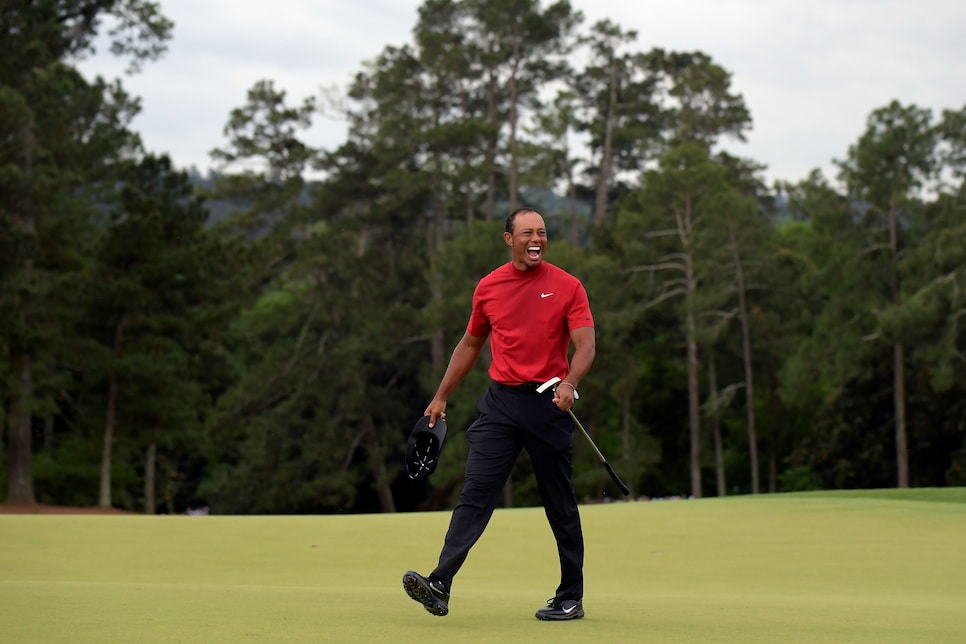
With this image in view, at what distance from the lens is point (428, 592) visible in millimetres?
6711

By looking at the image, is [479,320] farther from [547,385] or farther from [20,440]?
[20,440]

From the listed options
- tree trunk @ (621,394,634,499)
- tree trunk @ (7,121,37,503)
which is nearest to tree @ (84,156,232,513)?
tree trunk @ (7,121,37,503)

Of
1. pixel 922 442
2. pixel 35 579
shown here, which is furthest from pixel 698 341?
pixel 35 579

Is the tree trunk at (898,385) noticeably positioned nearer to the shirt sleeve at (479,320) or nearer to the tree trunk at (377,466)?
the tree trunk at (377,466)

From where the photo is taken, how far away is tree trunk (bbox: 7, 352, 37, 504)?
38.0m

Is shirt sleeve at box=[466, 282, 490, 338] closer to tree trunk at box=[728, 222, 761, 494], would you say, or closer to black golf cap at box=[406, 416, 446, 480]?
black golf cap at box=[406, 416, 446, 480]

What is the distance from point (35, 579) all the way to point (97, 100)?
34.9 m

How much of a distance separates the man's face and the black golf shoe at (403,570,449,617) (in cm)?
162

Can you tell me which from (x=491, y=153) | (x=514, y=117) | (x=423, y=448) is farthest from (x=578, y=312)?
(x=514, y=117)

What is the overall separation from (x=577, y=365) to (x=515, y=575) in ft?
15.9

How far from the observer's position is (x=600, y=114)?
222 feet

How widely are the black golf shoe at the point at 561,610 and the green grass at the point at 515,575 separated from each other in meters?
0.14

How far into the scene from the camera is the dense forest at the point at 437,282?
40.3 m

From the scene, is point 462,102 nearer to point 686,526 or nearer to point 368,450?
point 368,450
